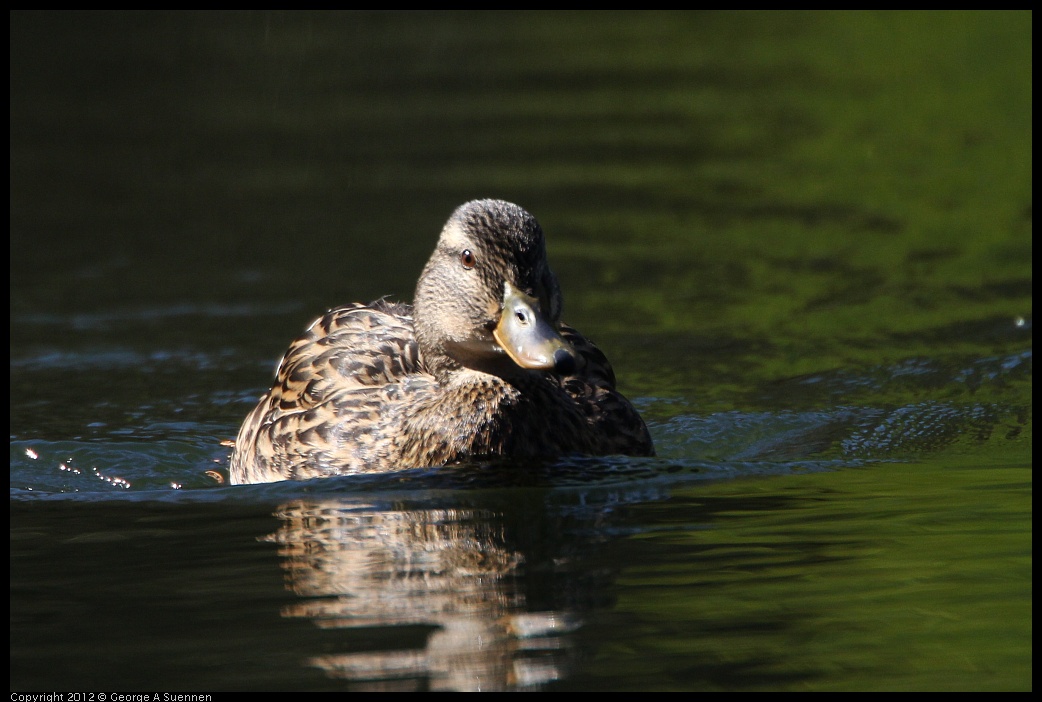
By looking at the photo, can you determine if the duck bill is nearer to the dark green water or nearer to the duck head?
the duck head

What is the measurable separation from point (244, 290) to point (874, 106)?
9051 mm

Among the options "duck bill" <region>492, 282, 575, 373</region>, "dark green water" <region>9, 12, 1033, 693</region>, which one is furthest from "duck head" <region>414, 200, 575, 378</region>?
"dark green water" <region>9, 12, 1033, 693</region>

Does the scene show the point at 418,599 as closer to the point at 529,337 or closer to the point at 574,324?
the point at 529,337

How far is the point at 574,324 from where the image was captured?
481 inches

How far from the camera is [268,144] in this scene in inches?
738

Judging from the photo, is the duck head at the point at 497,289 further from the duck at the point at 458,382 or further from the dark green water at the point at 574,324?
the dark green water at the point at 574,324

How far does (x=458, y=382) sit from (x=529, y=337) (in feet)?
2.84

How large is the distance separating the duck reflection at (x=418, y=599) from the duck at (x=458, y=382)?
46 cm

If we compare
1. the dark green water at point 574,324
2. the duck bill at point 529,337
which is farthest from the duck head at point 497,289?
the dark green water at point 574,324

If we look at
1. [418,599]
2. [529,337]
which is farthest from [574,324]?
[418,599]

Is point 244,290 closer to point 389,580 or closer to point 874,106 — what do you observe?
point 389,580

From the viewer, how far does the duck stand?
7402 mm

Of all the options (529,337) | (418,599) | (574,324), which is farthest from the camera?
(574,324)

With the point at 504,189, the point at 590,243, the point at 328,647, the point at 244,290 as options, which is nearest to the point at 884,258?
the point at 590,243
